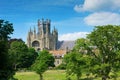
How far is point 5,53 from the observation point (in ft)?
94.0

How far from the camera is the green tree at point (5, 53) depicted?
90.4 ft

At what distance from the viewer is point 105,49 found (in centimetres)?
5266

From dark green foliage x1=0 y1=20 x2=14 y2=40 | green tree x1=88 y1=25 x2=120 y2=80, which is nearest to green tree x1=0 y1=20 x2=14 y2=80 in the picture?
dark green foliage x1=0 y1=20 x2=14 y2=40

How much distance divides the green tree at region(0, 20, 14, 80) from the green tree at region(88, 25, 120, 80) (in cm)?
2454

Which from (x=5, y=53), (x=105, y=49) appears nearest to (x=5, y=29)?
(x=5, y=53)

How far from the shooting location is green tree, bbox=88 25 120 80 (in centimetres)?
5219

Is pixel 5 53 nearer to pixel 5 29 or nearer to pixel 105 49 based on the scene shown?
pixel 5 29

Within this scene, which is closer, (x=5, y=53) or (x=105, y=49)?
(x=5, y=53)

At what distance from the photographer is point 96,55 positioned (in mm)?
54125

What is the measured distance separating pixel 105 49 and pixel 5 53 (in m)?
26.2

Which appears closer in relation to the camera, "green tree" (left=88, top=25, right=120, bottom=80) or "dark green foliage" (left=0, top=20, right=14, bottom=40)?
"dark green foliage" (left=0, top=20, right=14, bottom=40)

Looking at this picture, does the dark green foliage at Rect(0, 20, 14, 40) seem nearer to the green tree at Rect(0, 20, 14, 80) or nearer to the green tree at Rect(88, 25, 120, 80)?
the green tree at Rect(0, 20, 14, 80)

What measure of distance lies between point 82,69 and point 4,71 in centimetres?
2740

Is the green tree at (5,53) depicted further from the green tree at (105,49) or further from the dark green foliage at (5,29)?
the green tree at (105,49)
